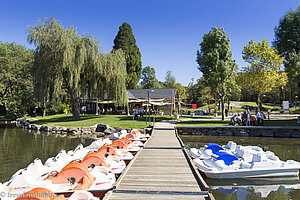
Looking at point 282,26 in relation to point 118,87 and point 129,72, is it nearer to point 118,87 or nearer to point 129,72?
point 118,87

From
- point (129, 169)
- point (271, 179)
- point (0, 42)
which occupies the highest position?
Answer: point (0, 42)

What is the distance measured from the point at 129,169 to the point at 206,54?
731 inches

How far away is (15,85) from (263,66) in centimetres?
3706

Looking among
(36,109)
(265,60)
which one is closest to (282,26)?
(265,60)

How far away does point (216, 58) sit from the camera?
70.6 ft

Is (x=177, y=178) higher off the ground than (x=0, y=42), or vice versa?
(x=0, y=42)

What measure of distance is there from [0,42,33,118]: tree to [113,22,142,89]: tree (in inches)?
658

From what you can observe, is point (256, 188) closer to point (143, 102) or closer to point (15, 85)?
point (143, 102)

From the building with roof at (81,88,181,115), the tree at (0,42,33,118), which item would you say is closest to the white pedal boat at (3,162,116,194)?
the building with roof at (81,88,181,115)

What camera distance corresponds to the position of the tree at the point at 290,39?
65.1 feet

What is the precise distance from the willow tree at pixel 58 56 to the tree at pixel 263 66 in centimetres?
1936

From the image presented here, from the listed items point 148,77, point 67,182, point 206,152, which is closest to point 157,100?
point 206,152

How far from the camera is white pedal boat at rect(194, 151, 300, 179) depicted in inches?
281

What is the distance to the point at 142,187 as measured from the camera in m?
5.15
